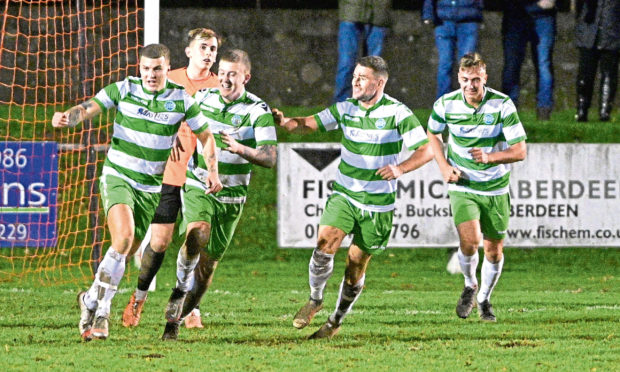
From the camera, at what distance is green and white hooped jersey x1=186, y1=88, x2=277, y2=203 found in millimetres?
8703

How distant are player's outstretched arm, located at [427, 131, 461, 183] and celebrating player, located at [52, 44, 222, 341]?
193cm

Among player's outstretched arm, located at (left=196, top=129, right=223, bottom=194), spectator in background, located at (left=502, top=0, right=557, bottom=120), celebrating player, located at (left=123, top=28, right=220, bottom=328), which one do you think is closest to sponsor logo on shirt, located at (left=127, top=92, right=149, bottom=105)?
player's outstretched arm, located at (left=196, top=129, right=223, bottom=194)

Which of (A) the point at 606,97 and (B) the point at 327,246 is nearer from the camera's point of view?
(B) the point at 327,246

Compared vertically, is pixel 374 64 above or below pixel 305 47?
above

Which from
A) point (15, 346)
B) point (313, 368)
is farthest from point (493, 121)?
point (15, 346)

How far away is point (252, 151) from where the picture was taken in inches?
332

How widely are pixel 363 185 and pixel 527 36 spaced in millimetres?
7109

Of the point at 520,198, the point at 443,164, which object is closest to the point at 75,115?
the point at 443,164

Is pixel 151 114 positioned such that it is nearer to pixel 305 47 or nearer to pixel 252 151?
pixel 252 151

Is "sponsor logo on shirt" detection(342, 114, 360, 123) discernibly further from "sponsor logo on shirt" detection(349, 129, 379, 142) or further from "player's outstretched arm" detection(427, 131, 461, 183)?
"player's outstretched arm" detection(427, 131, 461, 183)

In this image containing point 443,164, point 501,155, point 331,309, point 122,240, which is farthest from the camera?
point 331,309

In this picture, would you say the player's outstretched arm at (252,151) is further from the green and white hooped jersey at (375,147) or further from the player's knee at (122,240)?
the player's knee at (122,240)

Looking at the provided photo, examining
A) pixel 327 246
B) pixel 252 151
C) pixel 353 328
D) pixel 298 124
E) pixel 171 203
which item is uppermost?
pixel 298 124

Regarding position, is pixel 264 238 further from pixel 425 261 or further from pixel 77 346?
pixel 77 346
